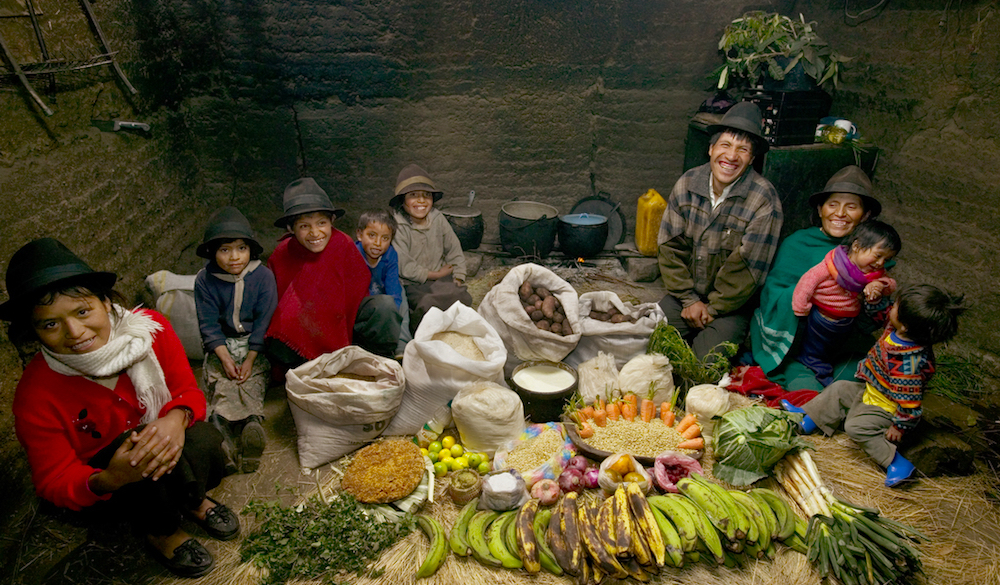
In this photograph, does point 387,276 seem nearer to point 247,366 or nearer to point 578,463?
point 247,366

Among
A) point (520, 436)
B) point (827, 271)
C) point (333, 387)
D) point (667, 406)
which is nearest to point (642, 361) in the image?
point (667, 406)

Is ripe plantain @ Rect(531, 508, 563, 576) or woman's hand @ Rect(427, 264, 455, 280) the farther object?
woman's hand @ Rect(427, 264, 455, 280)

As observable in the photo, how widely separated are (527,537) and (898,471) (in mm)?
2271

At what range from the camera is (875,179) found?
190 inches

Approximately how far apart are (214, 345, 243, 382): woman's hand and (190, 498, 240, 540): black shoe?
0.83 m

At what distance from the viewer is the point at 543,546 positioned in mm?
2707

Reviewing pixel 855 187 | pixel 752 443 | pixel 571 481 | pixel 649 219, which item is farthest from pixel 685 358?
pixel 649 219

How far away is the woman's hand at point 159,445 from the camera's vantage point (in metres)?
2.40

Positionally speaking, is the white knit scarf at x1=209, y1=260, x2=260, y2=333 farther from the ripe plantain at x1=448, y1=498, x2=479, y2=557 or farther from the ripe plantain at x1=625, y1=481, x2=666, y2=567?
the ripe plantain at x1=625, y1=481, x2=666, y2=567

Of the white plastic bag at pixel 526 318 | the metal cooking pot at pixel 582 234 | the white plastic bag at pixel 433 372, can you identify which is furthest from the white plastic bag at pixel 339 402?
the metal cooking pot at pixel 582 234

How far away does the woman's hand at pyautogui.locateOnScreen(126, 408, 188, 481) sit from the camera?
2398mm

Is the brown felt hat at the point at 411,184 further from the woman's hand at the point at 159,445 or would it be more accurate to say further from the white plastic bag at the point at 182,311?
the woman's hand at the point at 159,445

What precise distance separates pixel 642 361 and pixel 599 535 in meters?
1.44

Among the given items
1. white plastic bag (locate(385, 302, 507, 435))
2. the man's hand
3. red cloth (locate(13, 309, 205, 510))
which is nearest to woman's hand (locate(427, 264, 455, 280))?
white plastic bag (locate(385, 302, 507, 435))
